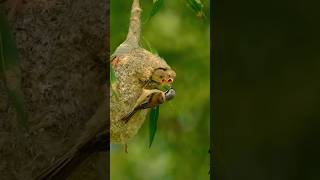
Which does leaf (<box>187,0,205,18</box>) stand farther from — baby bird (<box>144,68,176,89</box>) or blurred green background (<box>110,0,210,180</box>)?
baby bird (<box>144,68,176,89</box>)

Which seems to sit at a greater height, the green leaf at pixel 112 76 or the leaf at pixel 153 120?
the green leaf at pixel 112 76

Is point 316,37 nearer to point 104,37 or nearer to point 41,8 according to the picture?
point 104,37

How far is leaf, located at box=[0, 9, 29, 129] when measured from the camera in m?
1.34

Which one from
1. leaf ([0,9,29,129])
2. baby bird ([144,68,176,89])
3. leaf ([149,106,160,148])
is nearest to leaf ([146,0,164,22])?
baby bird ([144,68,176,89])

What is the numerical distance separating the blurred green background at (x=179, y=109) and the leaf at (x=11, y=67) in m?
0.34

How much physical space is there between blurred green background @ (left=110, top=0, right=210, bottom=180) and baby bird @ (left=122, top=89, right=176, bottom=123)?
3 centimetres

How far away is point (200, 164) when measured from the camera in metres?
1.70

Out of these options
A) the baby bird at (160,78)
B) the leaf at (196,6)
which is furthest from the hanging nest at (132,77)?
the leaf at (196,6)

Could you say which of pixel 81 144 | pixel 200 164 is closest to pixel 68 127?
pixel 81 144

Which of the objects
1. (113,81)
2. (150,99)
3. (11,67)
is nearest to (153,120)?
(150,99)

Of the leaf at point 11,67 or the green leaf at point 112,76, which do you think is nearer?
the leaf at point 11,67

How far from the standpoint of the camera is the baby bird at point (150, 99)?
1.57 meters

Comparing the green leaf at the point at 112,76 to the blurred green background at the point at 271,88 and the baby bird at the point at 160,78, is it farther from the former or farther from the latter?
the blurred green background at the point at 271,88

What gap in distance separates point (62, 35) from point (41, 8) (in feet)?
0.28
